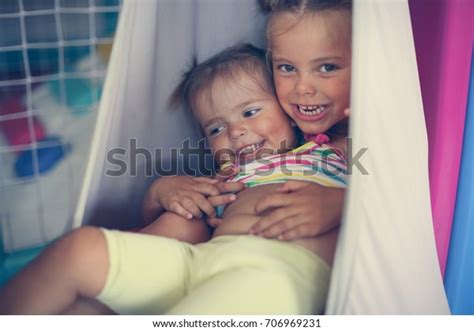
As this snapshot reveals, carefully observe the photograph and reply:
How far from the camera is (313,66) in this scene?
74 cm

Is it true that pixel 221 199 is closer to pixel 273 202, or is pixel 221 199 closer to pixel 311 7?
pixel 273 202

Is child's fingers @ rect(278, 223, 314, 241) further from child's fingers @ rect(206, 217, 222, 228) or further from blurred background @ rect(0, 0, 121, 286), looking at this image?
blurred background @ rect(0, 0, 121, 286)

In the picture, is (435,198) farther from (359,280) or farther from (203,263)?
(203,263)

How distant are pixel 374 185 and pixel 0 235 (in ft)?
1.97

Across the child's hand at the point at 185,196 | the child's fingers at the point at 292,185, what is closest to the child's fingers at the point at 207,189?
the child's hand at the point at 185,196

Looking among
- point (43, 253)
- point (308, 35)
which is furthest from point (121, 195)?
point (308, 35)

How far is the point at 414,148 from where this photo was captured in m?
0.59

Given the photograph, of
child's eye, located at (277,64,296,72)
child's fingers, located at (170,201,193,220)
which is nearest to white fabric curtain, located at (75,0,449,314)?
child's fingers, located at (170,201,193,220)

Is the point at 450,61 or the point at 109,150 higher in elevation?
the point at 450,61

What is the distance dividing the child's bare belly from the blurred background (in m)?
0.31

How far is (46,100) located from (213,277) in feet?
1.79

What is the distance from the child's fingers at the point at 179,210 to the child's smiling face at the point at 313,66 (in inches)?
8.3

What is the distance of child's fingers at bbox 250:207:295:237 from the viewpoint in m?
0.63

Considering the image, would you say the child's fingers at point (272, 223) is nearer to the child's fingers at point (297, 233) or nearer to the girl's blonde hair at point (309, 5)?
the child's fingers at point (297, 233)
